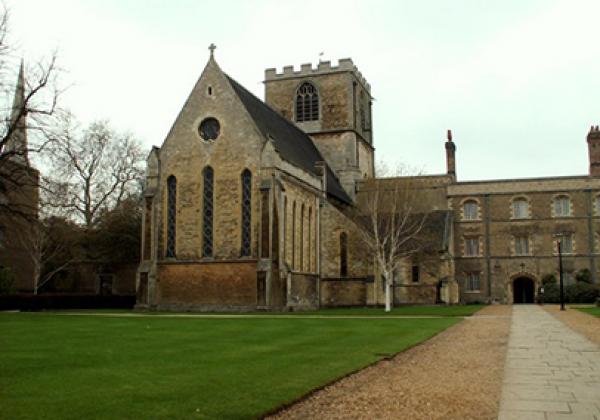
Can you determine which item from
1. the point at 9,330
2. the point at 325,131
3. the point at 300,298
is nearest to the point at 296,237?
the point at 300,298

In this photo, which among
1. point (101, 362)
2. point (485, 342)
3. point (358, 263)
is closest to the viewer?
point (101, 362)

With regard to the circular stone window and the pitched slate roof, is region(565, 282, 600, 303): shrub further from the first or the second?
the circular stone window

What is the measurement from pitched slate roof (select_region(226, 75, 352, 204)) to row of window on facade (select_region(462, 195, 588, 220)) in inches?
388

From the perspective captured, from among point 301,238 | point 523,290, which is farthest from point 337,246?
point 523,290

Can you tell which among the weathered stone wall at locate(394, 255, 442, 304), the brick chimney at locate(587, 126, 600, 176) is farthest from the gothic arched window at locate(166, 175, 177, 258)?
the brick chimney at locate(587, 126, 600, 176)

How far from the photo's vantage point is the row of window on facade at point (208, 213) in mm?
35500

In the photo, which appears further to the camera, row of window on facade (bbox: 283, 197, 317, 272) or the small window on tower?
the small window on tower

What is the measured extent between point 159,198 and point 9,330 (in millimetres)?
18136

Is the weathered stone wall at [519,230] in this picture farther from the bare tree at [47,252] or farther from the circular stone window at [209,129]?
the bare tree at [47,252]

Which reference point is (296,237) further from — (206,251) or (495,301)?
(495,301)

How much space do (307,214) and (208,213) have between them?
22.0 ft

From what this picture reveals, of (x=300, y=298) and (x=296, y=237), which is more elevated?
(x=296, y=237)

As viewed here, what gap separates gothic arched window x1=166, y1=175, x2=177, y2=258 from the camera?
1454 inches

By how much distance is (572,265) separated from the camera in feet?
163
